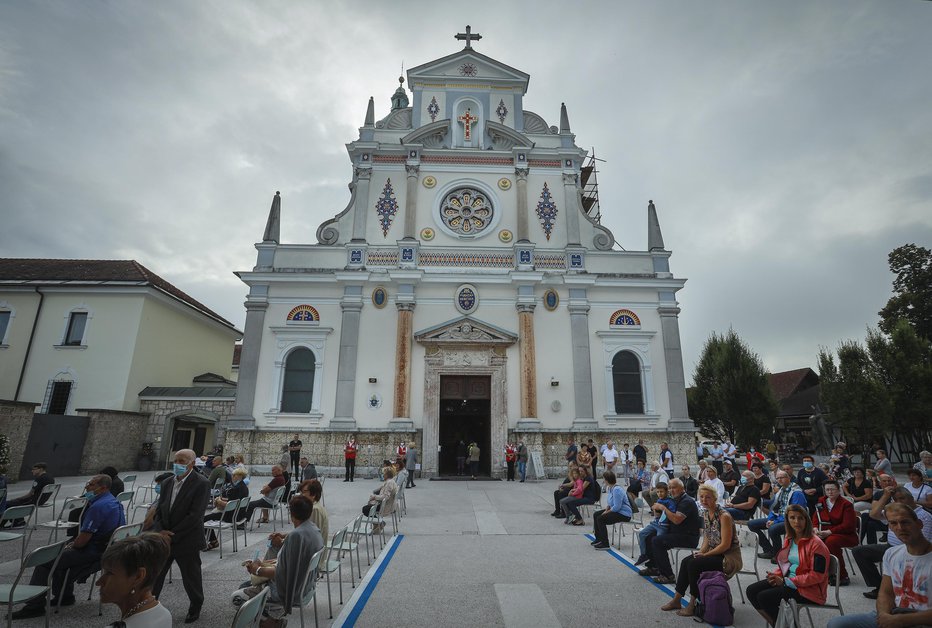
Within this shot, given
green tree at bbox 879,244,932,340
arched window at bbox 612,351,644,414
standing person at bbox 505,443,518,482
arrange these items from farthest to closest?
1. green tree at bbox 879,244,932,340
2. arched window at bbox 612,351,644,414
3. standing person at bbox 505,443,518,482

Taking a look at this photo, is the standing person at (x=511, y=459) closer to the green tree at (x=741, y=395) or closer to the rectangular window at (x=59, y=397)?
the rectangular window at (x=59, y=397)

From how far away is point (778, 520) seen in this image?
7.59 metres

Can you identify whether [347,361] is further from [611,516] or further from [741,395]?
[741,395]

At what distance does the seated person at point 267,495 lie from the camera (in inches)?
379

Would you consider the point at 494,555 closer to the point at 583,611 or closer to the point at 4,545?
the point at 583,611

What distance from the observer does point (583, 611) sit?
5441mm

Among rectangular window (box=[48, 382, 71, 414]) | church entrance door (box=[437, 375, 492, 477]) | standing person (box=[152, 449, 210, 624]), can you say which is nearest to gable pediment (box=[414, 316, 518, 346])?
church entrance door (box=[437, 375, 492, 477])

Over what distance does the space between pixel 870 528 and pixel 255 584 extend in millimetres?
9199

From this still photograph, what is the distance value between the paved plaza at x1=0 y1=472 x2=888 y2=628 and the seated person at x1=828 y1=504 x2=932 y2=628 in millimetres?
1600

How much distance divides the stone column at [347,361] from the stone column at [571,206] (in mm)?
9828

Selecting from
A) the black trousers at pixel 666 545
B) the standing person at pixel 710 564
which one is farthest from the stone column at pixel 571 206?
the standing person at pixel 710 564

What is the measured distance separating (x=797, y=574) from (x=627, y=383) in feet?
53.1

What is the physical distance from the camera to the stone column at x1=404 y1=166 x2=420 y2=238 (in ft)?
70.4

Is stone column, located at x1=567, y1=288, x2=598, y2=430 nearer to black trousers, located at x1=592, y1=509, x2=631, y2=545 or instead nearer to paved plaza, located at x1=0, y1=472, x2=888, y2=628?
paved plaza, located at x1=0, y1=472, x2=888, y2=628
